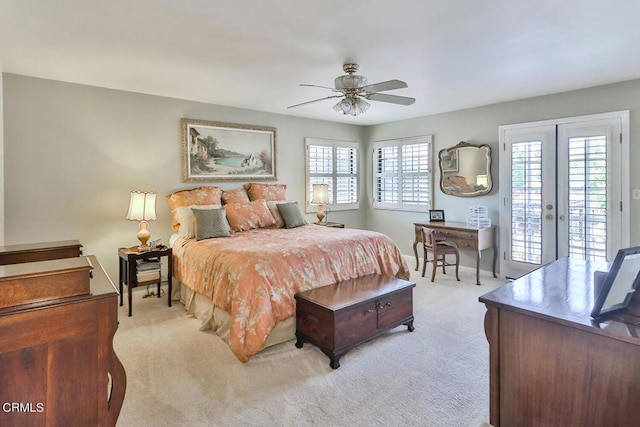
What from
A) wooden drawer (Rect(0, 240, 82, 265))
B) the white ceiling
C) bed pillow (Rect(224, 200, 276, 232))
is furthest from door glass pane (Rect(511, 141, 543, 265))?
wooden drawer (Rect(0, 240, 82, 265))

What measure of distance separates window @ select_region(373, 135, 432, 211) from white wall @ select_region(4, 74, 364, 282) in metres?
3.05

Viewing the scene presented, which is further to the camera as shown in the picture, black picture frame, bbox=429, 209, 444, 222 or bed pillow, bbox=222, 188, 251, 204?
black picture frame, bbox=429, 209, 444, 222

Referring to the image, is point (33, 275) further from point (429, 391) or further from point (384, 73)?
point (384, 73)

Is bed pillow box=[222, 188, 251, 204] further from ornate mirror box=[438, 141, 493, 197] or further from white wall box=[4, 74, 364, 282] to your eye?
ornate mirror box=[438, 141, 493, 197]

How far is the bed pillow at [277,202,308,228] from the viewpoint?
4609mm

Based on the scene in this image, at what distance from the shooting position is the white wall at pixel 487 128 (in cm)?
383

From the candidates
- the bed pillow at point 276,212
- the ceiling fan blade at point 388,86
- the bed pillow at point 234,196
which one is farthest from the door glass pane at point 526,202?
the bed pillow at point 234,196

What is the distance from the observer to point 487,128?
499 centimetres

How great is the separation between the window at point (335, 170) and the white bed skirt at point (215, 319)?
8.83 feet

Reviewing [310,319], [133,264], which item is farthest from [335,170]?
[310,319]

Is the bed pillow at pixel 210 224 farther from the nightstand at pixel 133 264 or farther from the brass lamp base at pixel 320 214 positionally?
the brass lamp base at pixel 320 214

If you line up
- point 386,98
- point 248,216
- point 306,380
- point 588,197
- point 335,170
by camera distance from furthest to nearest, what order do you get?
point 335,170
point 248,216
point 588,197
point 386,98
point 306,380

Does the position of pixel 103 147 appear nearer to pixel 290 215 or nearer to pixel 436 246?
pixel 290 215

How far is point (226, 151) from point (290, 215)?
1.31 m
